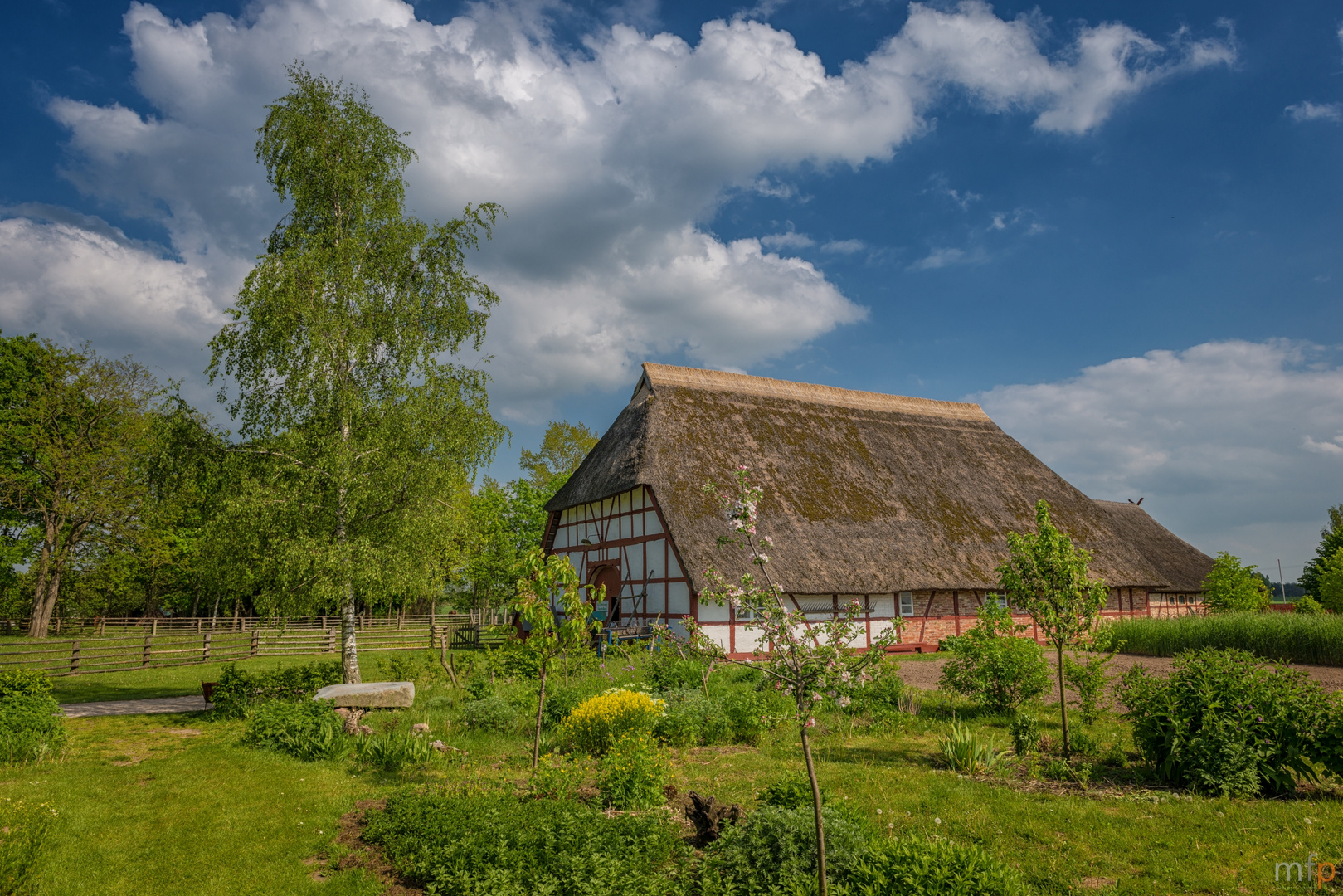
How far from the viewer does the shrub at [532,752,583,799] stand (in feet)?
23.4

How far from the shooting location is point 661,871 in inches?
223

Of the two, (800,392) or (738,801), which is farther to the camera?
(800,392)

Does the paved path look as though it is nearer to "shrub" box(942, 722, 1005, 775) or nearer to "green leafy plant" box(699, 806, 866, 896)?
"green leafy plant" box(699, 806, 866, 896)

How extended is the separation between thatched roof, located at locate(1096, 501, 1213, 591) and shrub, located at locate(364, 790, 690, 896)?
29849 millimetres

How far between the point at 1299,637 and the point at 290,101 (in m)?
28.1

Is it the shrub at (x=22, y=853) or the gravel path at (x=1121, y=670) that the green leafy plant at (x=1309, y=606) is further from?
the shrub at (x=22, y=853)

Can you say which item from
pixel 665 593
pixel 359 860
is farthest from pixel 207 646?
pixel 359 860

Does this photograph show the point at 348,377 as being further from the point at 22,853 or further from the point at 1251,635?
the point at 1251,635

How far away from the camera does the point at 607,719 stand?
30.5 ft

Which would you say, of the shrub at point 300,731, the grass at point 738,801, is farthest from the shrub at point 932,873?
the shrub at point 300,731

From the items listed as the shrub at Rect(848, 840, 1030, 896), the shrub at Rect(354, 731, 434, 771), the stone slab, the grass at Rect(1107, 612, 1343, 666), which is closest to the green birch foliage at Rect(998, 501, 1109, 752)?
the shrub at Rect(848, 840, 1030, 896)

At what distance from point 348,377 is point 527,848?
38.4 feet

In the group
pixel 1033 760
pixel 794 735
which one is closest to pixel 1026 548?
pixel 1033 760

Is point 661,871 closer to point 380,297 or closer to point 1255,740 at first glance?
point 1255,740
